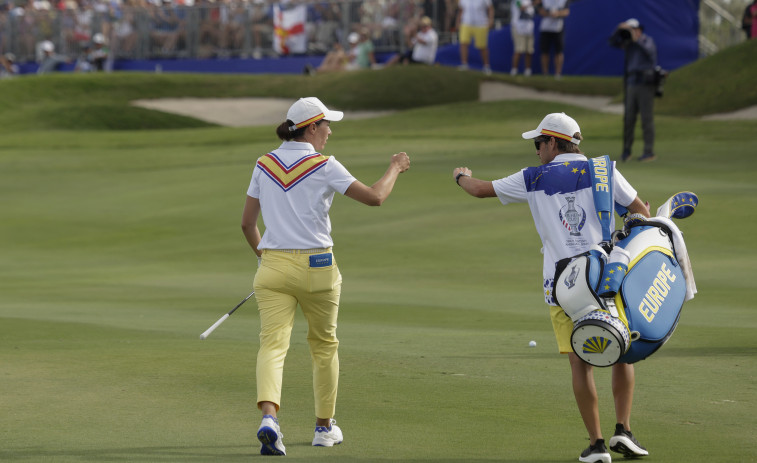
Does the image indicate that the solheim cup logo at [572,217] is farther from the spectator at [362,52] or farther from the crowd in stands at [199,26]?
the spectator at [362,52]

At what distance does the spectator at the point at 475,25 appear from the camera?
3875 cm

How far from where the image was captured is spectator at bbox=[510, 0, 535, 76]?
38.0 meters

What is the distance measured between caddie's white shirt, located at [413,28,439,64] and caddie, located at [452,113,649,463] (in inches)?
1312

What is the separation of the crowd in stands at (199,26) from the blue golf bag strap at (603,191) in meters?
35.1

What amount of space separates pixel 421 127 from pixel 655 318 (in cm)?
2843

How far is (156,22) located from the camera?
159ft

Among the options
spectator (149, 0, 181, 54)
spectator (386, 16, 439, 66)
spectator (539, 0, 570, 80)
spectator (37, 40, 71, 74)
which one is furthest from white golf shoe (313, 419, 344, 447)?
spectator (37, 40, 71, 74)

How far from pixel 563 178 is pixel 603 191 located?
9.0 inches

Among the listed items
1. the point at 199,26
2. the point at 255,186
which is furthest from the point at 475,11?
the point at 255,186

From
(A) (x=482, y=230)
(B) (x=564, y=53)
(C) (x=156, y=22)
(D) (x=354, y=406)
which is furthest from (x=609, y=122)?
(D) (x=354, y=406)

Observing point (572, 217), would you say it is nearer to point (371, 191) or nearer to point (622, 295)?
point (622, 295)

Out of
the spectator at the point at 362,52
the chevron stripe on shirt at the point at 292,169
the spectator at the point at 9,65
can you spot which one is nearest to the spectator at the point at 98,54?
the spectator at the point at 9,65

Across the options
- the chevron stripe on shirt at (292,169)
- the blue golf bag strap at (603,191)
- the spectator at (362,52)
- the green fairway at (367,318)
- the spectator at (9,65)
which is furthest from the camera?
the spectator at (9,65)

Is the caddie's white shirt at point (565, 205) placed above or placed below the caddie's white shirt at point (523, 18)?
above
